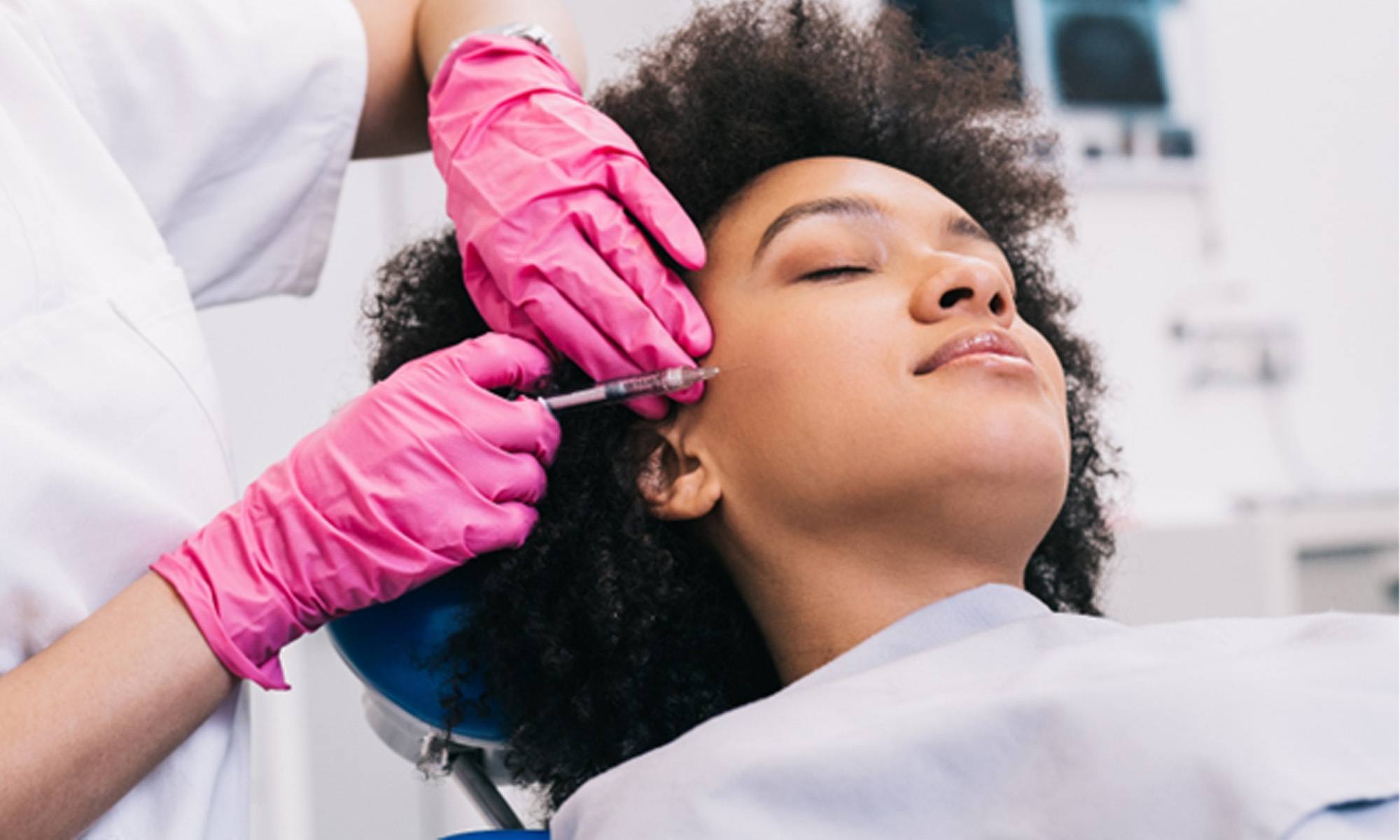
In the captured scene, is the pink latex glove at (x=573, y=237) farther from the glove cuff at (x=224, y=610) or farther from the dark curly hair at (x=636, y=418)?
the glove cuff at (x=224, y=610)

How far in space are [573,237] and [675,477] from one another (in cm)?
24

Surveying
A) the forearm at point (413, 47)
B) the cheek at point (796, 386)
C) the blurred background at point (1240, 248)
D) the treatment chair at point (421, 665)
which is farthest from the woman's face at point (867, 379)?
the blurred background at point (1240, 248)

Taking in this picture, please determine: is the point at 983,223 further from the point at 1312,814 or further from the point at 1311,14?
the point at 1311,14

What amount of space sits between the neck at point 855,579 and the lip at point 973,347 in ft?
0.48

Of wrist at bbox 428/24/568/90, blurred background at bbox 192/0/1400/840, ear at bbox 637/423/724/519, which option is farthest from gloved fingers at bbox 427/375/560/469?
blurred background at bbox 192/0/1400/840

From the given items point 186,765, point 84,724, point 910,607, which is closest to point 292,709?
point 186,765

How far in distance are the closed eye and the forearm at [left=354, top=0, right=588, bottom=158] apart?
0.43 metres

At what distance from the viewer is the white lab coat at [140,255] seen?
33.1 inches

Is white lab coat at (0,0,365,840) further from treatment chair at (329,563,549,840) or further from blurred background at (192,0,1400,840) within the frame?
blurred background at (192,0,1400,840)

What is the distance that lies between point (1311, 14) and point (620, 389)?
248cm

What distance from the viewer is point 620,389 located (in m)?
0.98

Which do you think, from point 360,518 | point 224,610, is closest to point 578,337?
point 360,518

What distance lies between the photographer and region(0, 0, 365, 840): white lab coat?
84cm

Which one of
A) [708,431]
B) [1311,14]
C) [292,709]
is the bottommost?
[292,709]
